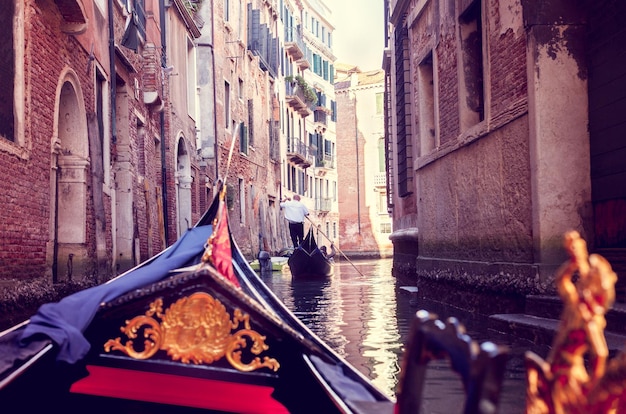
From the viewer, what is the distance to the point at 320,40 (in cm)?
2953

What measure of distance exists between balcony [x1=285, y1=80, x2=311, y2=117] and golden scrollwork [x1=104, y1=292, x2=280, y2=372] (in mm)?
21781

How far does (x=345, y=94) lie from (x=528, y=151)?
26.5 m

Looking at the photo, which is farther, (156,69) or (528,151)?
(156,69)

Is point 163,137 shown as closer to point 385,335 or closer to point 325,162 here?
point 385,335

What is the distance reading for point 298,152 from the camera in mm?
24984

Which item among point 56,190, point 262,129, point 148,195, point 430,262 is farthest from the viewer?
point 262,129

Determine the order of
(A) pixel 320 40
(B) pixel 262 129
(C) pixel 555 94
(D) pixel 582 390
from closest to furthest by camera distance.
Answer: (D) pixel 582 390 → (C) pixel 555 94 → (B) pixel 262 129 → (A) pixel 320 40

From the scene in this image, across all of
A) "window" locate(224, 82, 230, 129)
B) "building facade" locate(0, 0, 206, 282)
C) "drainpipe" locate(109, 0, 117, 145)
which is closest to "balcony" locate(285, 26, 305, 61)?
"window" locate(224, 82, 230, 129)

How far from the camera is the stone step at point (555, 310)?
11.4 ft

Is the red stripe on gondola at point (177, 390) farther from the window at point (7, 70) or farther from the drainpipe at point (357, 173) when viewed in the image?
the drainpipe at point (357, 173)

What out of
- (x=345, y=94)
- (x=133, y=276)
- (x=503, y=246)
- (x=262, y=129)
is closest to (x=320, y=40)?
(x=345, y=94)

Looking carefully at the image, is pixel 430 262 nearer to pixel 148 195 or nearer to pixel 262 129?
pixel 148 195

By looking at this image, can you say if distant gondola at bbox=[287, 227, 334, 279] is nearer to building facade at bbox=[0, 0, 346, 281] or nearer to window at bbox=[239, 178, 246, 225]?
building facade at bbox=[0, 0, 346, 281]

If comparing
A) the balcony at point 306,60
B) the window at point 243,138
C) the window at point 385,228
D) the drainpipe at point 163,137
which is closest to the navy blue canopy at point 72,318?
the drainpipe at point 163,137
